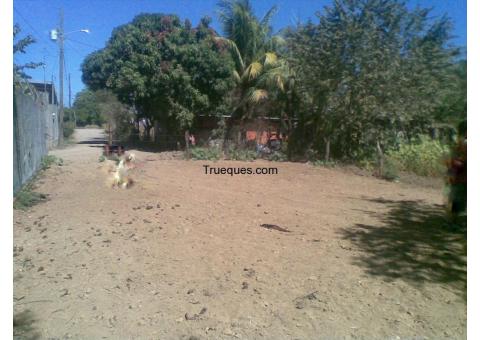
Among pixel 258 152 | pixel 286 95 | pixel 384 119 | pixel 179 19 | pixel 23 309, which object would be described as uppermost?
pixel 179 19

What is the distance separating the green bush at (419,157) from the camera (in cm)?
1236

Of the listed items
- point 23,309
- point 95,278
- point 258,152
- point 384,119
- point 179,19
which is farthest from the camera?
point 179,19

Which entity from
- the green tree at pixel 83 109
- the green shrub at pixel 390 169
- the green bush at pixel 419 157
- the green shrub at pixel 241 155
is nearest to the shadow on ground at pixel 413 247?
the green shrub at pixel 390 169

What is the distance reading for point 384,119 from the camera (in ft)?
46.0

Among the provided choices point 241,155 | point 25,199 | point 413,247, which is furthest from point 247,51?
point 413,247

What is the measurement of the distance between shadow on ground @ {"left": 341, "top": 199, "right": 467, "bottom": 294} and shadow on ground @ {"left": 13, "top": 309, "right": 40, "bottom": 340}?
312 centimetres

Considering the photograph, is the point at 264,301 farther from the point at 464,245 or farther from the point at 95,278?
the point at 464,245

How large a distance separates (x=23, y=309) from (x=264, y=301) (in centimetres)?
205

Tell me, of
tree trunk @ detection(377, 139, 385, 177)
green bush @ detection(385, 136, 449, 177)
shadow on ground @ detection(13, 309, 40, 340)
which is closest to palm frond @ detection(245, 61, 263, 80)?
tree trunk @ detection(377, 139, 385, 177)

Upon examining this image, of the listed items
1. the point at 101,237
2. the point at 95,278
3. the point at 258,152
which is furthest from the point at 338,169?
the point at 95,278

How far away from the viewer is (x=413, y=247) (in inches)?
203

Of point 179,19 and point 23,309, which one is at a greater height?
point 179,19

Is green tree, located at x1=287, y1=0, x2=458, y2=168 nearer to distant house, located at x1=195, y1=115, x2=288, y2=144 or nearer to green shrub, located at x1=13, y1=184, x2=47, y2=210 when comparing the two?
distant house, located at x1=195, y1=115, x2=288, y2=144
